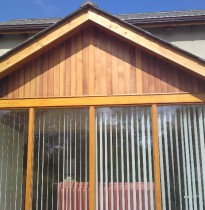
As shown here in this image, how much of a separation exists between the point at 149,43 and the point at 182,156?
1952 mm

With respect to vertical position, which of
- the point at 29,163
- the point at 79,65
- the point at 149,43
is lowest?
the point at 29,163

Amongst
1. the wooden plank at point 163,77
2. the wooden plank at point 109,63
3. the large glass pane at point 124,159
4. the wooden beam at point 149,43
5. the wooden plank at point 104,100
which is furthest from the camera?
the wooden plank at point 109,63

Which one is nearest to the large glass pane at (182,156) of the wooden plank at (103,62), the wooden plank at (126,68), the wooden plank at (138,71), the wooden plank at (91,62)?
the wooden plank at (138,71)

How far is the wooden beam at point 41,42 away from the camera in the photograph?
21.0ft

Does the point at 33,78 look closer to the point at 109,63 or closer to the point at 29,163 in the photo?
the point at 109,63

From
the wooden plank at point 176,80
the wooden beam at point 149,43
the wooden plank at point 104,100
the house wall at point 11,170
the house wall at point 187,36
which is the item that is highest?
the house wall at point 187,36

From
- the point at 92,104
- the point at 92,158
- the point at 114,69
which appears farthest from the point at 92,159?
the point at 114,69

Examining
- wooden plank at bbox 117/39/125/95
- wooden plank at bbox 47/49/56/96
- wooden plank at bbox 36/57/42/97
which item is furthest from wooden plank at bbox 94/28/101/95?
wooden plank at bbox 36/57/42/97

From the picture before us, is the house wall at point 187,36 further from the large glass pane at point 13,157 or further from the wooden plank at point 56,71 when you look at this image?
the large glass pane at point 13,157

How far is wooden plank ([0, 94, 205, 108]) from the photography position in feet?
20.1

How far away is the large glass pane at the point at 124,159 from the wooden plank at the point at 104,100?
0.44 feet

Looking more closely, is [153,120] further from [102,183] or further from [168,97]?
[102,183]

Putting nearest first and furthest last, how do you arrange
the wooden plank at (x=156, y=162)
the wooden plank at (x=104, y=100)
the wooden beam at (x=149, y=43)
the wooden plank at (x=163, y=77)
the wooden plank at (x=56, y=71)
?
the wooden plank at (x=156, y=162)
the wooden beam at (x=149, y=43)
the wooden plank at (x=104, y=100)
the wooden plank at (x=163, y=77)
the wooden plank at (x=56, y=71)

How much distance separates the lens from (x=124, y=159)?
19.7 ft
